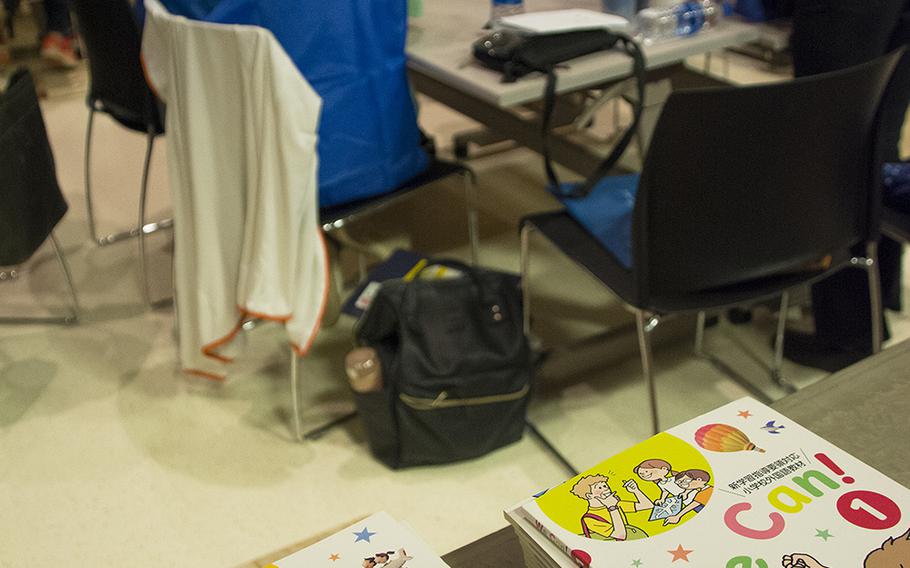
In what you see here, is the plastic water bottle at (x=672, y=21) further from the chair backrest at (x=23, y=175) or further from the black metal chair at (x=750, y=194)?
the chair backrest at (x=23, y=175)

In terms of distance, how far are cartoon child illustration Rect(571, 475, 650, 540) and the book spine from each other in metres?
0.02

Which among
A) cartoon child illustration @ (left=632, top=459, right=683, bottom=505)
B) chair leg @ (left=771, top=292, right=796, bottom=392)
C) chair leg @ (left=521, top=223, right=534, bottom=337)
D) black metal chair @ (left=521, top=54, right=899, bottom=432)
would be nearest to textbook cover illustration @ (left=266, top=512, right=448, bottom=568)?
cartoon child illustration @ (left=632, top=459, right=683, bottom=505)

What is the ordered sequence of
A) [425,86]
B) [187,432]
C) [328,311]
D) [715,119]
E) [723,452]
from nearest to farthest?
[723,452] → [715,119] → [187,432] → [328,311] → [425,86]

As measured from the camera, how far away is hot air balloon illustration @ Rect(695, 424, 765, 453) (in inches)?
30.1

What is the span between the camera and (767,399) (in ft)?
6.81

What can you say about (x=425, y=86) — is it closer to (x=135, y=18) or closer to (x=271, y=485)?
(x=135, y=18)

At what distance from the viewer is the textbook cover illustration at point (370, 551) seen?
2.35 feet

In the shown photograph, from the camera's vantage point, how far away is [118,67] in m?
2.32

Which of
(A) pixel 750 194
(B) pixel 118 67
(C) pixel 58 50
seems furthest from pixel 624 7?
(C) pixel 58 50

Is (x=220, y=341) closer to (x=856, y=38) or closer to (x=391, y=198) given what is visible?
(x=391, y=198)

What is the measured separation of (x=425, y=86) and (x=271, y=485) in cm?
120

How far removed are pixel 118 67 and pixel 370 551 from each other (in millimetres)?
1943

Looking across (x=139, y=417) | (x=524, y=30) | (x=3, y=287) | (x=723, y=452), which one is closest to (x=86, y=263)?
(x=3, y=287)

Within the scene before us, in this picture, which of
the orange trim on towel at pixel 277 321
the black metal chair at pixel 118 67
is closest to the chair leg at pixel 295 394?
the orange trim on towel at pixel 277 321
